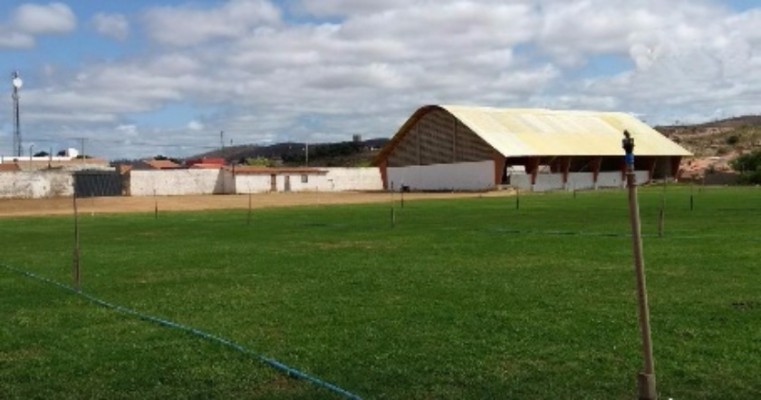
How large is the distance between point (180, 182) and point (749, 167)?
54.8 meters

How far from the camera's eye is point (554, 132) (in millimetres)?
87438

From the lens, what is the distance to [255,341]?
10375mm

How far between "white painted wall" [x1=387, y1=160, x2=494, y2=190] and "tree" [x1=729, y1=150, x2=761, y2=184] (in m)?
24.4

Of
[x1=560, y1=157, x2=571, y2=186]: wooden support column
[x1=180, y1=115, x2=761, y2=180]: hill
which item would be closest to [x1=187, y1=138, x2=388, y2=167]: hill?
[x1=180, y1=115, x2=761, y2=180]: hill

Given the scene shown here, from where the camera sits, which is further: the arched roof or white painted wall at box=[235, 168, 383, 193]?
white painted wall at box=[235, 168, 383, 193]

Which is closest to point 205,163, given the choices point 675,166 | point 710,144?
point 675,166

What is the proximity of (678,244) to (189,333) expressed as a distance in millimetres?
14322

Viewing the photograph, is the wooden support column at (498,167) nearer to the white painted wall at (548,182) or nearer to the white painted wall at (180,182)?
the white painted wall at (548,182)

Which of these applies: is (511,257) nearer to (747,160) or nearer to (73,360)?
(73,360)

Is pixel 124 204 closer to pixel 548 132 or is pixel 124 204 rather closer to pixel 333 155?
pixel 548 132

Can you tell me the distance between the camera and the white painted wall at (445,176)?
79875 mm

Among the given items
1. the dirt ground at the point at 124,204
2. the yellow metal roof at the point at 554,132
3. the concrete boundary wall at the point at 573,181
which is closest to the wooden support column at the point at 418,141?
the yellow metal roof at the point at 554,132

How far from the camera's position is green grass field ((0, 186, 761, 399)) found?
27.0 feet

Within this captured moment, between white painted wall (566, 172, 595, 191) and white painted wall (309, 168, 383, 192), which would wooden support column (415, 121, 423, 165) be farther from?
white painted wall (566, 172, 595, 191)
